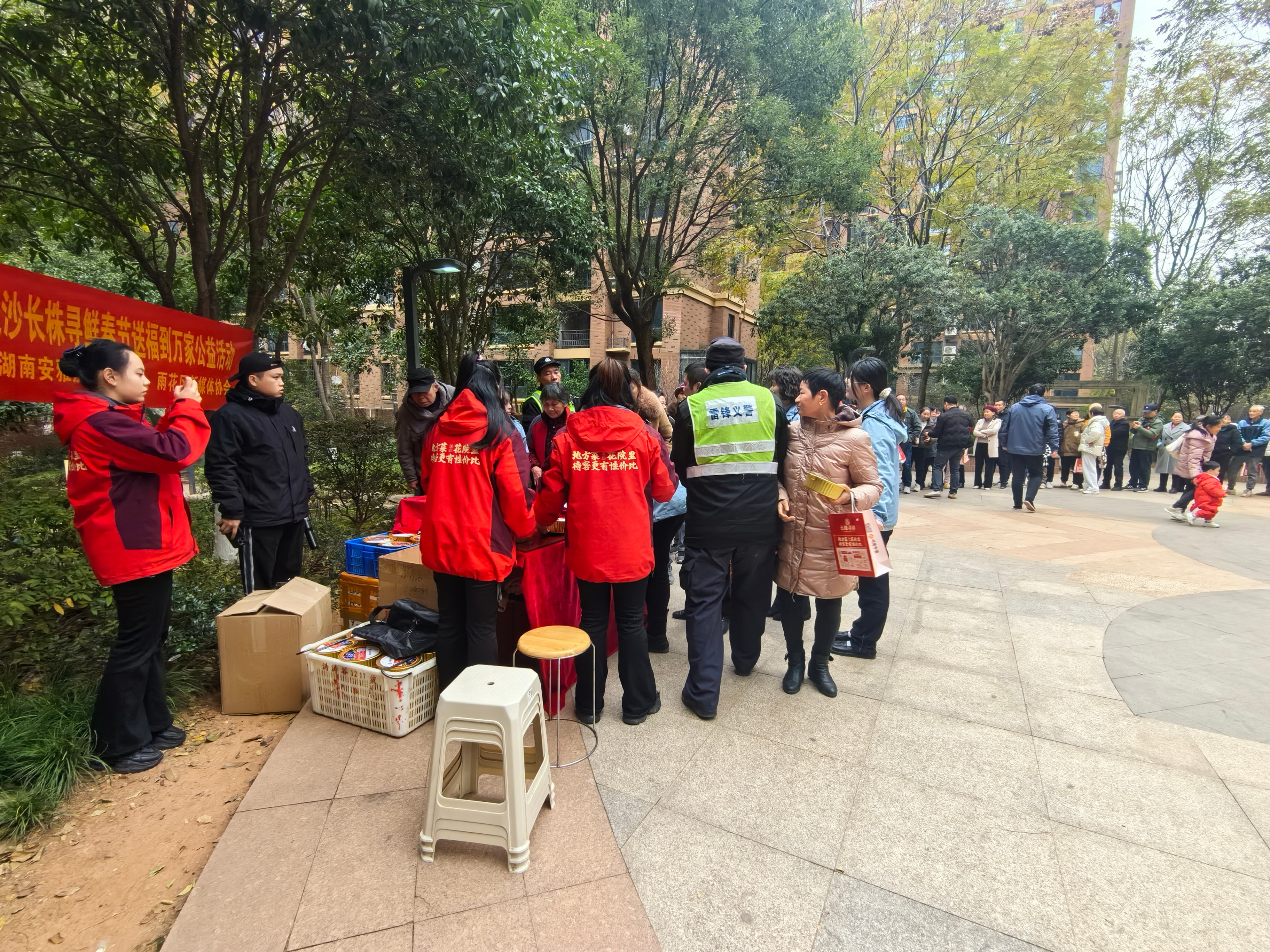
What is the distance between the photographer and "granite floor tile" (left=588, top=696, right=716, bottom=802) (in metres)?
2.55

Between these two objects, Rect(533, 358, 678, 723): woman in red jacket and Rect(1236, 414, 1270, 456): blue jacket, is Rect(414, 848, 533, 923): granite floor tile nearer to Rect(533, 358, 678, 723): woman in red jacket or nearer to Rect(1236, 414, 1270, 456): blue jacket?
Rect(533, 358, 678, 723): woman in red jacket

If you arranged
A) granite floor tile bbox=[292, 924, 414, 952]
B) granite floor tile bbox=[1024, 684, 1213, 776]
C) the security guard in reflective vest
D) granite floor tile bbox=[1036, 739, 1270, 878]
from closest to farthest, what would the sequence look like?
granite floor tile bbox=[292, 924, 414, 952] < granite floor tile bbox=[1036, 739, 1270, 878] < granite floor tile bbox=[1024, 684, 1213, 776] < the security guard in reflective vest

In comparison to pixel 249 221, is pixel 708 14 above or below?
above

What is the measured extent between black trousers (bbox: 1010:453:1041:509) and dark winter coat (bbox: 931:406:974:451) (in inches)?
37.1

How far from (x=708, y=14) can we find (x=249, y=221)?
8.35m

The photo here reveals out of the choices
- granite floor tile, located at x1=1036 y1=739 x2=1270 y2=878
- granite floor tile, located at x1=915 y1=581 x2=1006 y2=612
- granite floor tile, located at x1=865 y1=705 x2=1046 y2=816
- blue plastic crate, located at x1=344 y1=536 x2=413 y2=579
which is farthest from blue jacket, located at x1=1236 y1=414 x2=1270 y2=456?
blue plastic crate, located at x1=344 y1=536 x2=413 y2=579

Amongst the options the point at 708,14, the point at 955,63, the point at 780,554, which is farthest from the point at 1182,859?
the point at 955,63

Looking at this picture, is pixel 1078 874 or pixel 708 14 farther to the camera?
pixel 708 14

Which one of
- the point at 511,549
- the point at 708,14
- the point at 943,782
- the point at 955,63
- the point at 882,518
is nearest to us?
the point at 943,782

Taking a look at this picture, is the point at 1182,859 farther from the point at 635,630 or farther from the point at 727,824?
the point at 635,630

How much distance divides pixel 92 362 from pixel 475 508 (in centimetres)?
159

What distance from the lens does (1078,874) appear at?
207 cm

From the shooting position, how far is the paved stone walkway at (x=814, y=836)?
1.85 metres

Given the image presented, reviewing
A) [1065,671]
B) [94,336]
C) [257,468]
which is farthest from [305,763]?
[1065,671]
